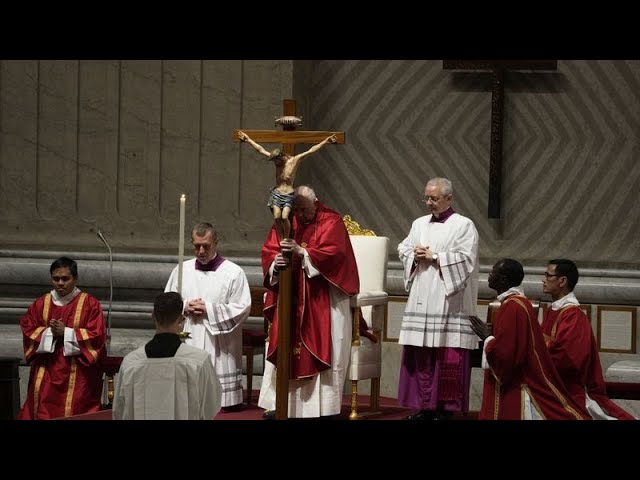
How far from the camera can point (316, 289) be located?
7.74 m

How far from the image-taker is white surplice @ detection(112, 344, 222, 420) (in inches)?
198

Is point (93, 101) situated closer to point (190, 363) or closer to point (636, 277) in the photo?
point (636, 277)

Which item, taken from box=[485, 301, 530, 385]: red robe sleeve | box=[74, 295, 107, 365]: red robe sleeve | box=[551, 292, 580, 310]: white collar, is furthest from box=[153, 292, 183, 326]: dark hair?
box=[74, 295, 107, 365]: red robe sleeve

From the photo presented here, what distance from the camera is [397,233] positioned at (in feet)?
34.4

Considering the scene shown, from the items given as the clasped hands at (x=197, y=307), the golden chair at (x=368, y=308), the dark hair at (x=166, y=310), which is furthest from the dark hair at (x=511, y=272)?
the dark hair at (x=166, y=310)

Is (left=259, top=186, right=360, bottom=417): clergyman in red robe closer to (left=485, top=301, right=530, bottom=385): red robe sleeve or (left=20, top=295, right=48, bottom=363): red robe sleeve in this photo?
(left=485, top=301, right=530, bottom=385): red robe sleeve

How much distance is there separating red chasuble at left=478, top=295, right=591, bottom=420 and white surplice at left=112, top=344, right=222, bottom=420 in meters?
2.06

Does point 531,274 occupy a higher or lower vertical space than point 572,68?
lower

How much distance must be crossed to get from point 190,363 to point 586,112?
19.7 feet

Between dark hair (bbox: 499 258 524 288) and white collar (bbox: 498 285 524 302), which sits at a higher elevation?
dark hair (bbox: 499 258 524 288)

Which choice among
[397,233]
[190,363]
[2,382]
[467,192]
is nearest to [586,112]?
[467,192]

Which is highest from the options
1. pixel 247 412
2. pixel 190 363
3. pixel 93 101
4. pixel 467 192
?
pixel 93 101

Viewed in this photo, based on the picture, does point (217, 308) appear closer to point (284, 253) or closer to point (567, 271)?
point (284, 253)

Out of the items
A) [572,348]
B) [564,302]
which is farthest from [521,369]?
[564,302]
